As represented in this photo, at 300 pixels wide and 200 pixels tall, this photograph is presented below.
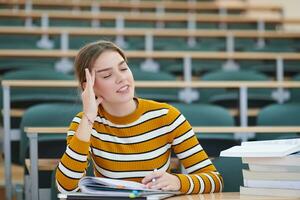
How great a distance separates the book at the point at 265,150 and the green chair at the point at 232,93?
1.94 meters

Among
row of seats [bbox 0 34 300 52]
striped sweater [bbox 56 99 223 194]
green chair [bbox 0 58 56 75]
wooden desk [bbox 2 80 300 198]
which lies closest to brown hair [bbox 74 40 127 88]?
striped sweater [bbox 56 99 223 194]

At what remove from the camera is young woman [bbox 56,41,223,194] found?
1869 mm

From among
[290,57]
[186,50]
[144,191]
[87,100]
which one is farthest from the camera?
→ [186,50]

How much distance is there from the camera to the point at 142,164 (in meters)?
1.90

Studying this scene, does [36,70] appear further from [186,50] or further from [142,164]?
[142,164]

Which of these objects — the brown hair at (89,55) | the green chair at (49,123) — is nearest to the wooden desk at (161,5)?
the green chair at (49,123)

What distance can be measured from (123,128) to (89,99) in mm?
144

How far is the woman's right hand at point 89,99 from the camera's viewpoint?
1.82 m

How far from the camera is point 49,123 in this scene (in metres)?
2.91

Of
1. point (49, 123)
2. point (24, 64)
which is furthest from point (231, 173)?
point (24, 64)

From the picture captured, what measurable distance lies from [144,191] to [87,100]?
1.18 feet

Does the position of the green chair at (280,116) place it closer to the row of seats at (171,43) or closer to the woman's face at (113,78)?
the woman's face at (113,78)

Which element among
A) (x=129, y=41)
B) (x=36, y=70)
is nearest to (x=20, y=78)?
(x=36, y=70)

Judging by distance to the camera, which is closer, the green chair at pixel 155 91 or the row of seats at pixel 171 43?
the green chair at pixel 155 91
